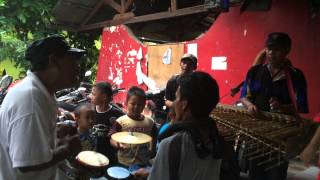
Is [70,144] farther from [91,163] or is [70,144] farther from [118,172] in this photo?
[118,172]

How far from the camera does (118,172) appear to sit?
3730 mm

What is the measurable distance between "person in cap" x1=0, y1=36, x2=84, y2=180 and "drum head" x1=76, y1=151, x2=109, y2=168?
3.22ft

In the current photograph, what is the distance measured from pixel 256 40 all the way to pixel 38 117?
5.31m

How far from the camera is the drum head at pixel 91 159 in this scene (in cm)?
332

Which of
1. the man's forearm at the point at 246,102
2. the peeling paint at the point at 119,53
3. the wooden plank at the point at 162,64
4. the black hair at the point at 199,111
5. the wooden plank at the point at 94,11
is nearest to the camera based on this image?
the black hair at the point at 199,111

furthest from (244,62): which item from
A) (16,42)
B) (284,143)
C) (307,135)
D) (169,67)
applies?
(16,42)

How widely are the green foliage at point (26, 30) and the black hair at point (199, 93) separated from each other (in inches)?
331

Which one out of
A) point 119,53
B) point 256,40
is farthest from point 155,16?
point 256,40

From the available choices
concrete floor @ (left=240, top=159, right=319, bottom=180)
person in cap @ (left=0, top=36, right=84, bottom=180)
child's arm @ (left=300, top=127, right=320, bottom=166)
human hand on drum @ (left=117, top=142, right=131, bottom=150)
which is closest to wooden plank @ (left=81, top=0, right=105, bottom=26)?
concrete floor @ (left=240, top=159, right=319, bottom=180)

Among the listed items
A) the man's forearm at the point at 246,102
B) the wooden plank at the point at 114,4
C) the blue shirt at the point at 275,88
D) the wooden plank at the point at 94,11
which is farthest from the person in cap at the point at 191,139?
the wooden plank at the point at 94,11

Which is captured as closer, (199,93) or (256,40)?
(199,93)

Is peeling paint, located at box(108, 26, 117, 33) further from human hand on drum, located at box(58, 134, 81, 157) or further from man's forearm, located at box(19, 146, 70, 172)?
man's forearm, located at box(19, 146, 70, 172)

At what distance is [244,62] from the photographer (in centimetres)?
Result: 678

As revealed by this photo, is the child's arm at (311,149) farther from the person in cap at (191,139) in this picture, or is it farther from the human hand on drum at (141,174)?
the human hand on drum at (141,174)
